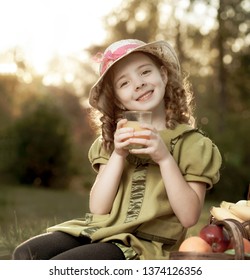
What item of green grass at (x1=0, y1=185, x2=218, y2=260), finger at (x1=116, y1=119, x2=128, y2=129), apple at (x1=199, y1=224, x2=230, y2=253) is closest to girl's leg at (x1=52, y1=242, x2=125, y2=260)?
apple at (x1=199, y1=224, x2=230, y2=253)

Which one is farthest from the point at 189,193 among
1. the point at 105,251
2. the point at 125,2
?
the point at 125,2

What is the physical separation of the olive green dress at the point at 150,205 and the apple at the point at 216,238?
178mm

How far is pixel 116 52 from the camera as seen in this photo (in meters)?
2.08

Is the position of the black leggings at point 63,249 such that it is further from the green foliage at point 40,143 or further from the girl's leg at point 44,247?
the green foliage at point 40,143

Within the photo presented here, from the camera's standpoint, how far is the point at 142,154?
2053 millimetres

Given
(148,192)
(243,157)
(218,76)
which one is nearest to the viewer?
(148,192)

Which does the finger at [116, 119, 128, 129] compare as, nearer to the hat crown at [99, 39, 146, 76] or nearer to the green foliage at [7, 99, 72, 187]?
the hat crown at [99, 39, 146, 76]

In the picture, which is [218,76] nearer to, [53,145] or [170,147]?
[53,145]

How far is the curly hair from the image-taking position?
7.00 feet

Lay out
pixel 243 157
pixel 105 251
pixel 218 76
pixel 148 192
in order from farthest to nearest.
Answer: pixel 218 76
pixel 243 157
pixel 148 192
pixel 105 251

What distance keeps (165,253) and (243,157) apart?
18.3 feet

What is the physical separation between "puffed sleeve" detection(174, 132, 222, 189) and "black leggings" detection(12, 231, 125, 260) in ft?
1.15

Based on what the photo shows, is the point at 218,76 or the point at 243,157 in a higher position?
the point at 218,76

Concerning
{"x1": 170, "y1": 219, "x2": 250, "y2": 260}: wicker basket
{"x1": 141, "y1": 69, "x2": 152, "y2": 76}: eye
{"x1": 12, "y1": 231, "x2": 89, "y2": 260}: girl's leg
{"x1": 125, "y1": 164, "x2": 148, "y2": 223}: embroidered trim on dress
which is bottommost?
{"x1": 12, "y1": 231, "x2": 89, "y2": 260}: girl's leg
